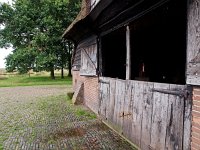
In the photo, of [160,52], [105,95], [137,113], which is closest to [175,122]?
[137,113]

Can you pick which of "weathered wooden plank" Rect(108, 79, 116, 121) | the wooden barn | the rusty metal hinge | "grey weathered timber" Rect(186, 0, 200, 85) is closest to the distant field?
the wooden barn

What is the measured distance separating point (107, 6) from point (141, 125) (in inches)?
107

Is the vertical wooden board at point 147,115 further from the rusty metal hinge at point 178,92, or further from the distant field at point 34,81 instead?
the distant field at point 34,81

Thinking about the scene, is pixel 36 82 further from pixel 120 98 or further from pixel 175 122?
pixel 175 122

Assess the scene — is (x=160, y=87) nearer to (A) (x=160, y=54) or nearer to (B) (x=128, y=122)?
(B) (x=128, y=122)

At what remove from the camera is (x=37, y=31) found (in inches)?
1080

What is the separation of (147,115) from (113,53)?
13.4 feet

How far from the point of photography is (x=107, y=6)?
5.62 metres

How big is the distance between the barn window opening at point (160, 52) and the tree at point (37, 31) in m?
18.0

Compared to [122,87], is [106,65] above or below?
above

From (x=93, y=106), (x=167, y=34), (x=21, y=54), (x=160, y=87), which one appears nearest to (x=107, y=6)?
(x=160, y=87)

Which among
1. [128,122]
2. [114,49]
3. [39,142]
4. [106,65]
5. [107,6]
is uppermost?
[107,6]

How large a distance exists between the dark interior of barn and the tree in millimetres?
17919

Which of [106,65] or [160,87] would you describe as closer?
[160,87]
